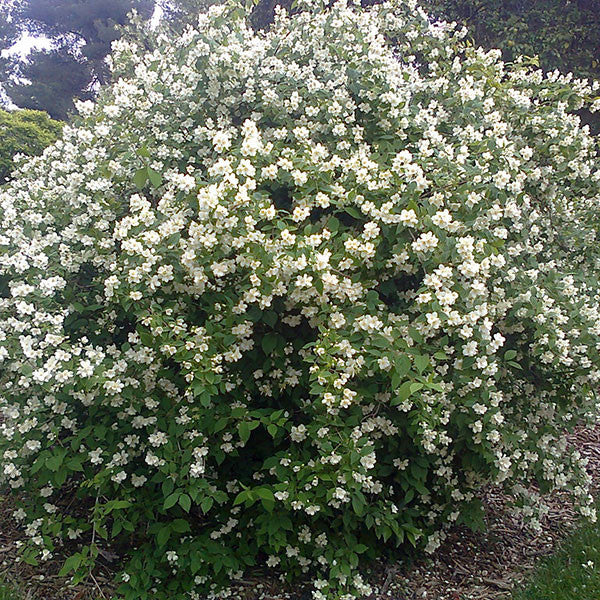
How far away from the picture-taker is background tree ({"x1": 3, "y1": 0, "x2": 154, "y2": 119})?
62.8 ft

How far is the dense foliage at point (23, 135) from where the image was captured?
6785mm

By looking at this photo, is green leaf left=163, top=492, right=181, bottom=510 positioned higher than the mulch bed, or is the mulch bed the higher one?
green leaf left=163, top=492, right=181, bottom=510

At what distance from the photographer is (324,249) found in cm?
232

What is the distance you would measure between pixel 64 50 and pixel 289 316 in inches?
821

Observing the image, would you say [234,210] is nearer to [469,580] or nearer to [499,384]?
[499,384]

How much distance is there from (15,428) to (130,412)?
0.49m

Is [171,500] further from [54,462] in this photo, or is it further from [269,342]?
[269,342]

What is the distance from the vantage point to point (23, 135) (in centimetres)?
728

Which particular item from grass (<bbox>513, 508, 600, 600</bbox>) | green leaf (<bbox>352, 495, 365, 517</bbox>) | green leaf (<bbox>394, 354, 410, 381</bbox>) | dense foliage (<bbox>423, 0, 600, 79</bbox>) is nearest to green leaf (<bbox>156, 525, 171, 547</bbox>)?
green leaf (<bbox>352, 495, 365, 517</bbox>)

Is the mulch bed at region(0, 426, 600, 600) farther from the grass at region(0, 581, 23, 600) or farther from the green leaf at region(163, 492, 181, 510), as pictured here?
the green leaf at region(163, 492, 181, 510)

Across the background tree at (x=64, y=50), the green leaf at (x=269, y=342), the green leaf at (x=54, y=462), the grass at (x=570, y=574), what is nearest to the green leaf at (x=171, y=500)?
the green leaf at (x=54, y=462)

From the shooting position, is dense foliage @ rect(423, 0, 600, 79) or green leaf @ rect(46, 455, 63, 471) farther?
dense foliage @ rect(423, 0, 600, 79)

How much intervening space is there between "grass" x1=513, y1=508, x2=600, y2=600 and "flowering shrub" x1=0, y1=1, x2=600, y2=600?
0.19 meters

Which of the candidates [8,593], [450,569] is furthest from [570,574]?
[8,593]
